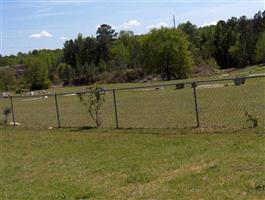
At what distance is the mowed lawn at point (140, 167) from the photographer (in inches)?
286

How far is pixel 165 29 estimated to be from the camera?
104 meters

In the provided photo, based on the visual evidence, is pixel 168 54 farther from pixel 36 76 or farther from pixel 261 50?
pixel 36 76

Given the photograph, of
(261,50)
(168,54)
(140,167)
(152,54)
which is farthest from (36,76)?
(140,167)

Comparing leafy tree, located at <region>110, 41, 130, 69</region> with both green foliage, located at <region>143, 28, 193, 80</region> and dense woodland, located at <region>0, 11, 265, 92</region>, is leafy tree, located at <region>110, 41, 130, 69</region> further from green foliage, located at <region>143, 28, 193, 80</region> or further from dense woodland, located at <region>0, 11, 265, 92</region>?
green foliage, located at <region>143, 28, 193, 80</region>

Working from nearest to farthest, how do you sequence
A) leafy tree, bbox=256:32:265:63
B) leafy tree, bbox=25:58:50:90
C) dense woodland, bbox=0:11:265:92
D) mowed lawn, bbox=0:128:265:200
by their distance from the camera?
mowed lawn, bbox=0:128:265:200 < leafy tree, bbox=256:32:265:63 < dense woodland, bbox=0:11:265:92 < leafy tree, bbox=25:58:50:90

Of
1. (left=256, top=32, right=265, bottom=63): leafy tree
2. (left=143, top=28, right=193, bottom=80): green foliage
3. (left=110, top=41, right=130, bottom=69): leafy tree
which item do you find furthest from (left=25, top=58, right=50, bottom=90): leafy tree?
(left=256, top=32, right=265, bottom=63): leafy tree

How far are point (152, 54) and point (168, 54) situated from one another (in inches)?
150

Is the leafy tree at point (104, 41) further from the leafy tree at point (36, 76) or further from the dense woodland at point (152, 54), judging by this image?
the leafy tree at point (36, 76)

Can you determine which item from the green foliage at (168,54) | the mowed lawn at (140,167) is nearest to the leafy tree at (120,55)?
the green foliage at (168,54)

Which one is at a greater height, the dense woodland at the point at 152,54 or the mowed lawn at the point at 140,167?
the dense woodland at the point at 152,54

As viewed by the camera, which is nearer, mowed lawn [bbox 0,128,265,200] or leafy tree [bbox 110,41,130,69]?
mowed lawn [bbox 0,128,265,200]

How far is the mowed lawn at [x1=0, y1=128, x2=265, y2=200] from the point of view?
23.8ft

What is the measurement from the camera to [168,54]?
10044 centimetres

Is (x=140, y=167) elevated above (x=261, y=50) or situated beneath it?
situated beneath
